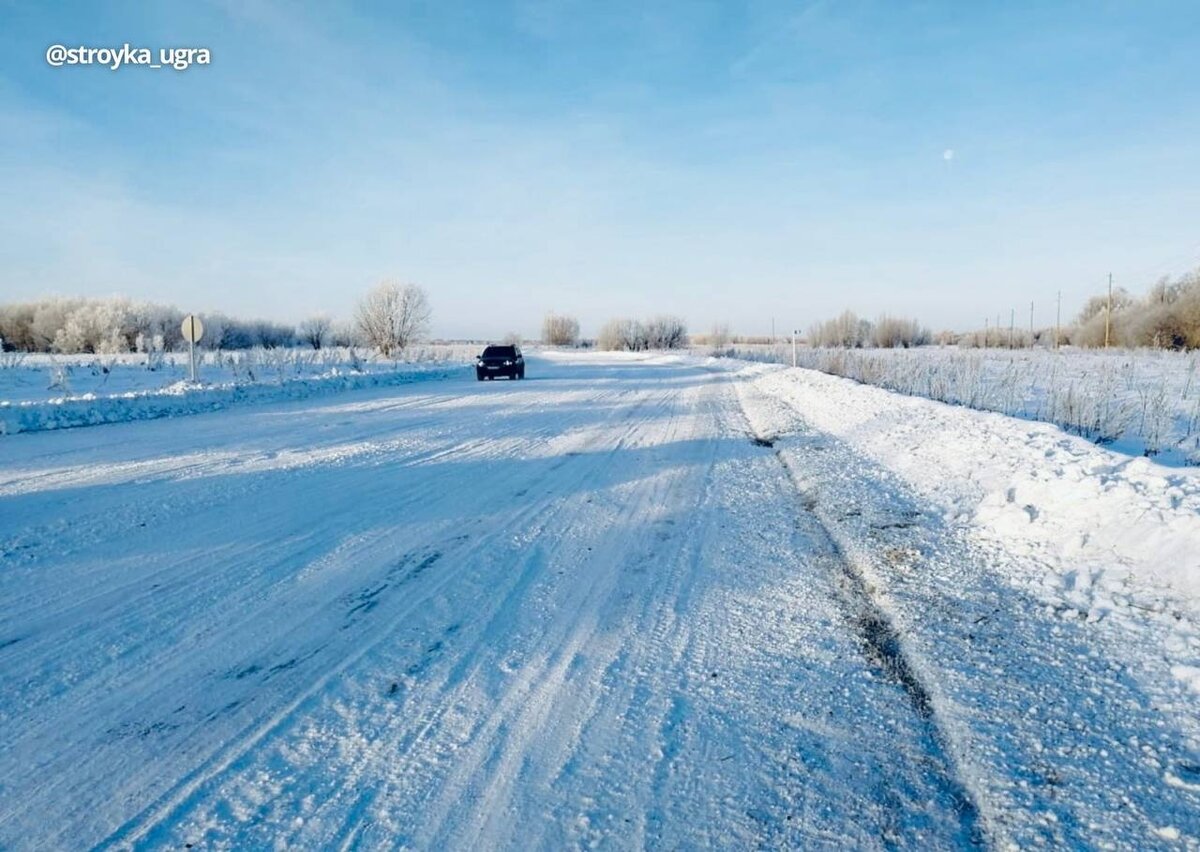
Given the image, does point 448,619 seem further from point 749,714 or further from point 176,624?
point 749,714

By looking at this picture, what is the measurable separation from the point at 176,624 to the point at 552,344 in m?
121

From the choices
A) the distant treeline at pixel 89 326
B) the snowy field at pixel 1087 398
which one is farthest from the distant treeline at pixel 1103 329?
the distant treeline at pixel 89 326

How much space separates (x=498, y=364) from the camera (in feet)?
105

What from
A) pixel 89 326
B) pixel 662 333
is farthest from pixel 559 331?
pixel 89 326

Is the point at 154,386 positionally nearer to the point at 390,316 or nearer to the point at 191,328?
the point at 191,328

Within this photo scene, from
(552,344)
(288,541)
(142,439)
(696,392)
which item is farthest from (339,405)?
(552,344)

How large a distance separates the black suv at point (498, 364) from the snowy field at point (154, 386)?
12.5ft

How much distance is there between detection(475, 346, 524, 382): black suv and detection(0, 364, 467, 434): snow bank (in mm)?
7615

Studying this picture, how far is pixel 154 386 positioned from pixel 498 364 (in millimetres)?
14563

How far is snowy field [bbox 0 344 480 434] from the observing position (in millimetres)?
14227

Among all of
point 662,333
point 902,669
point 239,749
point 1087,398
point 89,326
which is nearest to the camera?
point 239,749

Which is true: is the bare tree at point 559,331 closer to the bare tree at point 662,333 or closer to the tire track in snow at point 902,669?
the bare tree at point 662,333

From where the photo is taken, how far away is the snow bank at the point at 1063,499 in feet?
15.1

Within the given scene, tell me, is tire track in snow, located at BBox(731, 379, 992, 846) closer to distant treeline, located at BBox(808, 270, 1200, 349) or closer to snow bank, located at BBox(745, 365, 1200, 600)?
snow bank, located at BBox(745, 365, 1200, 600)
